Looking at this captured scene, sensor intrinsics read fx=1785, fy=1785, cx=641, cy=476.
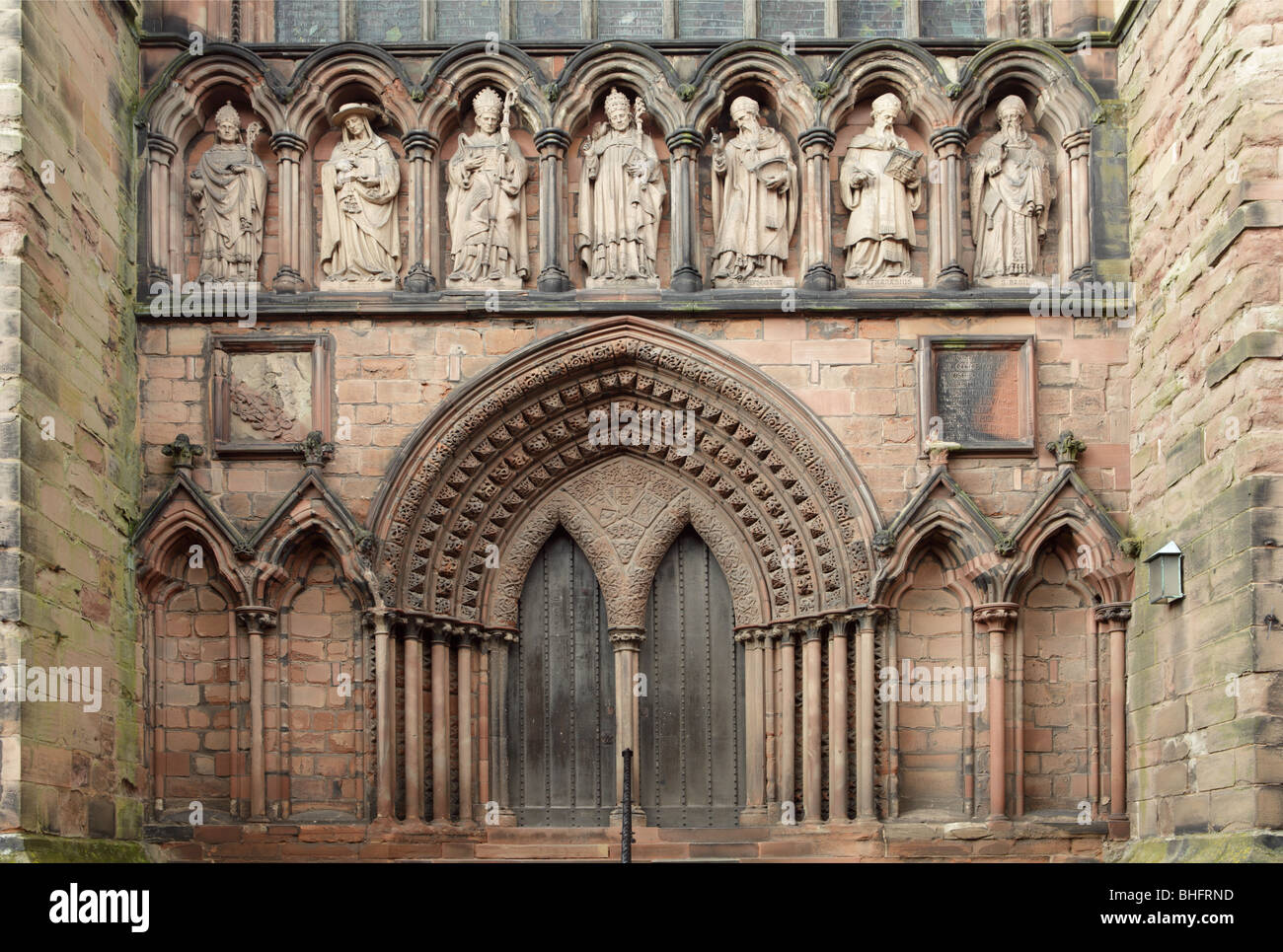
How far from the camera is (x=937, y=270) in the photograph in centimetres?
1314

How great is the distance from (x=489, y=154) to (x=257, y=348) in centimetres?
225

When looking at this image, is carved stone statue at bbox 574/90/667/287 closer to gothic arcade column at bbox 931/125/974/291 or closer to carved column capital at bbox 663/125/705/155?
carved column capital at bbox 663/125/705/155

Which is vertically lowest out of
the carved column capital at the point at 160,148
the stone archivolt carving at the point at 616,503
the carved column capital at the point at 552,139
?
the stone archivolt carving at the point at 616,503

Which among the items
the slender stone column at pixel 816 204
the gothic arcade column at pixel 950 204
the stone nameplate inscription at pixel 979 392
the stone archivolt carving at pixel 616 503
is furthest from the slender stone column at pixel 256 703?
the gothic arcade column at pixel 950 204

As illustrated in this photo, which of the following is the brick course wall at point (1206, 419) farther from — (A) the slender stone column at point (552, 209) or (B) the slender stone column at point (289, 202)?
(B) the slender stone column at point (289, 202)

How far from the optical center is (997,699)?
1259cm

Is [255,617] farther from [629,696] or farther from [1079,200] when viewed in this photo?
[1079,200]

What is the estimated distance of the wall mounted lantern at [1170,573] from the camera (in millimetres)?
11594

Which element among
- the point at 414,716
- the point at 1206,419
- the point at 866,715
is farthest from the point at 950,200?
the point at 414,716

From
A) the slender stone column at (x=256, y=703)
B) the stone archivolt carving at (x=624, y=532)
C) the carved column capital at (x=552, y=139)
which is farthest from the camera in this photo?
the stone archivolt carving at (x=624, y=532)

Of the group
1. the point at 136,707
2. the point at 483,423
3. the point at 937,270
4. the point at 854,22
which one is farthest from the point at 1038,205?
the point at 136,707

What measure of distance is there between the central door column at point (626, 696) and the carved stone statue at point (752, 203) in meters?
2.72

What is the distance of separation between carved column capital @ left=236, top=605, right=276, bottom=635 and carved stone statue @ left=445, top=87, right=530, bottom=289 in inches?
109

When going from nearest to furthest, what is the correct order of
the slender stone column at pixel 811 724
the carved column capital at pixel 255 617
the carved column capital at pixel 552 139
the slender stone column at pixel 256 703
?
the slender stone column at pixel 256 703, the carved column capital at pixel 255 617, the slender stone column at pixel 811 724, the carved column capital at pixel 552 139
